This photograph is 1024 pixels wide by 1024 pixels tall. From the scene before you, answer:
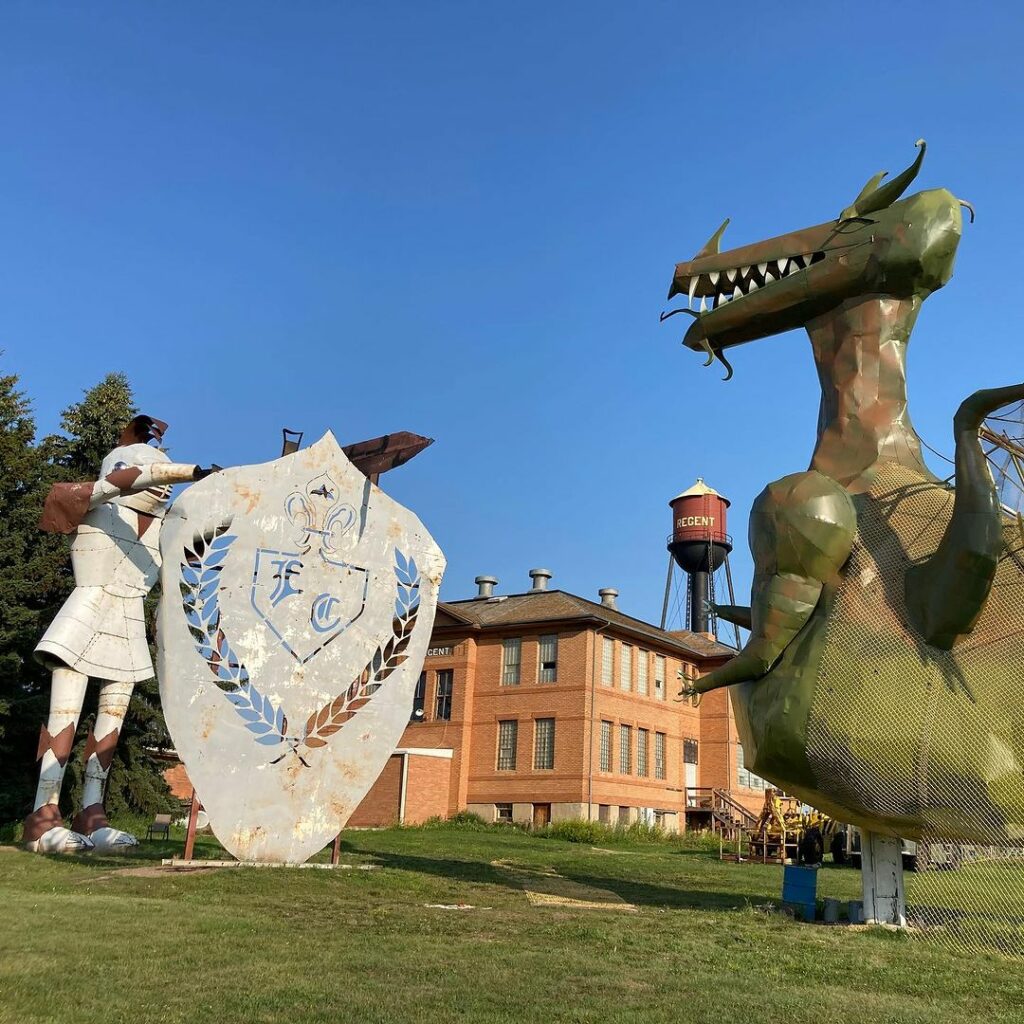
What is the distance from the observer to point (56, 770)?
13180 mm

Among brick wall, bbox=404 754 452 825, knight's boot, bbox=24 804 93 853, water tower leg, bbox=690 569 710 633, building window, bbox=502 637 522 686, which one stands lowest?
knight's boot, bbox=24 804 93 853

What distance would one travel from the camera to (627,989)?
225 inches

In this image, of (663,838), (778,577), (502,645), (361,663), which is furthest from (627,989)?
(502,645)

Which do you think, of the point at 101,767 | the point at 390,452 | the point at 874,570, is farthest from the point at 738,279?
the point at 101,767

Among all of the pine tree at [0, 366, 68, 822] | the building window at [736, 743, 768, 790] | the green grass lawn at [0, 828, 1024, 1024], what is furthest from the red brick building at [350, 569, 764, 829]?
the green grass lawn at [0, 828, 1024, 1024]

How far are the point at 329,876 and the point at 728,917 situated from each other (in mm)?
4570

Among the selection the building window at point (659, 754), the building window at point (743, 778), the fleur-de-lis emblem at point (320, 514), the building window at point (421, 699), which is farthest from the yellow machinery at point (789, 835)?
the building window at point (743, 778)

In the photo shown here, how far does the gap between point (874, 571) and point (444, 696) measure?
29.7 metres

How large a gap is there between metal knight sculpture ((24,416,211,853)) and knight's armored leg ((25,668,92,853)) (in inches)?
0.5

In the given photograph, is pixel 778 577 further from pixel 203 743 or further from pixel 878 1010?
pixel 203 743

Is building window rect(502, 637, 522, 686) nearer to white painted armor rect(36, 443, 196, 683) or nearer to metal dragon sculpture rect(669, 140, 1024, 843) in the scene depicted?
white painted armor rect(36, 443, 196, 683)

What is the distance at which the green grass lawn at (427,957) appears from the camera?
5023 millimetres

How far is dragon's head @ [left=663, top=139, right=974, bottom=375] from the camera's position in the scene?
9156 mm

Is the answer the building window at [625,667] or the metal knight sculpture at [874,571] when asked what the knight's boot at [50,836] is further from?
the building window at [625,667]
